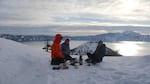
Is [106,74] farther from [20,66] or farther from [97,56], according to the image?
[20,66]

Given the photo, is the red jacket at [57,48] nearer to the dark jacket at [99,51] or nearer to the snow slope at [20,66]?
the snow slope at [20,66]

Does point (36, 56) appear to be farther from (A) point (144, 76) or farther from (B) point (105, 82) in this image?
(A) point (144, 76)

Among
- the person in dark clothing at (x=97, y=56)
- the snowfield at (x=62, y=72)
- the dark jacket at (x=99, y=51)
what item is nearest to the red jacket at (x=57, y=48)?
the snowfield at (x=62, y=72)

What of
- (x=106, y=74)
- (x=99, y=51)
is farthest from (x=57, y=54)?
(x=106, y=74)

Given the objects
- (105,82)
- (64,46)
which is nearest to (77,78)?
(105,82)

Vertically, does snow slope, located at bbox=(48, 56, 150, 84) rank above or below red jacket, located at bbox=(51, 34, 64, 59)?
below

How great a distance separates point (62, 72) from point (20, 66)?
90.7 inches

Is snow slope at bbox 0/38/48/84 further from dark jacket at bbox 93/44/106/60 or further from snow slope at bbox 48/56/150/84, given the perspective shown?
dark jacket at bbox 93/44/106/60

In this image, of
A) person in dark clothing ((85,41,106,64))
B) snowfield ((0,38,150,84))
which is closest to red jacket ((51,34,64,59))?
snowfield ((0,38,150,84))

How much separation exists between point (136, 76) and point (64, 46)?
16.8 feet

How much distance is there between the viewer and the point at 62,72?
13.0 meters

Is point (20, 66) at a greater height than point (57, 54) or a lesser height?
lesser

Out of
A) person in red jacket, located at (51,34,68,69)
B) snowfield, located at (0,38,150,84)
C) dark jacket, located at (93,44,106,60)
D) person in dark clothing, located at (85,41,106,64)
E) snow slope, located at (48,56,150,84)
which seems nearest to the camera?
snow slope, located at (48,56,150,84)

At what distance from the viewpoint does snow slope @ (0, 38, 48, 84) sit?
11.9 meters
